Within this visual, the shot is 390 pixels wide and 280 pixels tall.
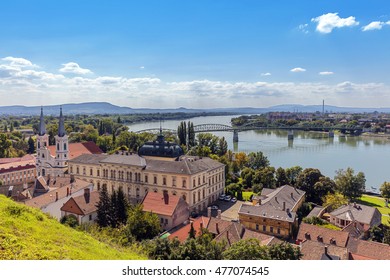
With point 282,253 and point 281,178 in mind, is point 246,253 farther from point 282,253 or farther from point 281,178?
point 281,178

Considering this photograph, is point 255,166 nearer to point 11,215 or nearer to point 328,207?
point 328,207

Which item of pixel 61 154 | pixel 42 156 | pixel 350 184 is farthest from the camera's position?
pixel 42 156

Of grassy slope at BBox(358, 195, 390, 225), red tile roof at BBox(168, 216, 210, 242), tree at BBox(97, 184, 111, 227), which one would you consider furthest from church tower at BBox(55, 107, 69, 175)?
grassy slope at BBox(358, 195, 390, 225)

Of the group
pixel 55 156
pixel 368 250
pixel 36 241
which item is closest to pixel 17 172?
pixel 55 156

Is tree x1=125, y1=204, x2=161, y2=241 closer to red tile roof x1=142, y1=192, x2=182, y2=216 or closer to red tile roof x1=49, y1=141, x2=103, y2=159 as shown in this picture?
red tile roof x1=142, y1=192, x2=182, y2=216

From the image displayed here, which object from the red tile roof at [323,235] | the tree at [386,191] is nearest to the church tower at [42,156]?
the red tile roof at [323,235]

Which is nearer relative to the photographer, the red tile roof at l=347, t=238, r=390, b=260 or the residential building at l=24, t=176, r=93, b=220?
the red tile roof at l=347, t=238, r=390, b=260
